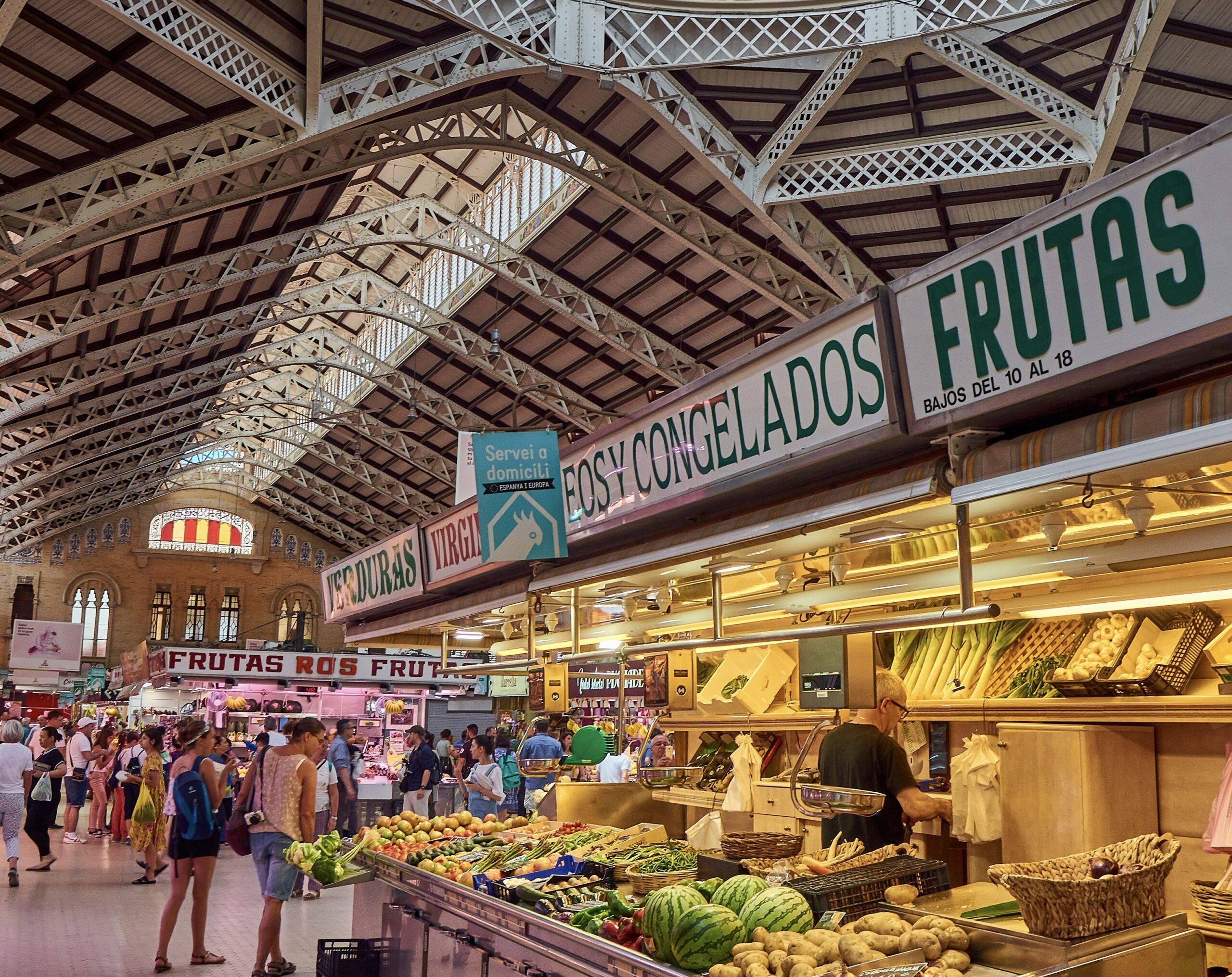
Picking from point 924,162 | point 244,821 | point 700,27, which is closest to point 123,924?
point 244,821

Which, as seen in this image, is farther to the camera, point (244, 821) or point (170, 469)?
point (170, 469)

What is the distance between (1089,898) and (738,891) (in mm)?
1000

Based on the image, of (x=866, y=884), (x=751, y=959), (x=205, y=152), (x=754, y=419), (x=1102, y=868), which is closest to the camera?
(x=751, y=959)

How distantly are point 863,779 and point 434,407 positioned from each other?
18928 millimetres

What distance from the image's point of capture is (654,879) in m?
3.98

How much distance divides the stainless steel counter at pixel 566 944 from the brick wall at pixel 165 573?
31363 mm

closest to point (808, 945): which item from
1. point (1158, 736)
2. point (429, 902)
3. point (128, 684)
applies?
point (1158, 736)

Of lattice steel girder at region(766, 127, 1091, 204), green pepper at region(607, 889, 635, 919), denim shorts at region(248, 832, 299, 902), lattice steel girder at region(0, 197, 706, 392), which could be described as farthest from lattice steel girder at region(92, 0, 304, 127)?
green pepper at region(607, 889, 635, 919)

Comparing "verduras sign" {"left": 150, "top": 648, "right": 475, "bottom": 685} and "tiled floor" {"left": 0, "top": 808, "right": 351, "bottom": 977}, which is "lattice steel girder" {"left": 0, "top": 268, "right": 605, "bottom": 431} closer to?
"verduras sign" {"left": 150, "top": 648, "right": 475, "bottom": 685}

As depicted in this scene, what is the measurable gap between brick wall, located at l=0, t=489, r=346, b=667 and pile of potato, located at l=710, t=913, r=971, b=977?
1343 inches

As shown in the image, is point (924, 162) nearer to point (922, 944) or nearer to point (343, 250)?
point (922, 944)

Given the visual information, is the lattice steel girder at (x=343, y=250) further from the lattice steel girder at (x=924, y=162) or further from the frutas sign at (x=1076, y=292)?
the frutas sign at (x=1076, y=292)

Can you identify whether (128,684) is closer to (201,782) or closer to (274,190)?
(274,190)

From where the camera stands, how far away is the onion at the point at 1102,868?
2930 mm
